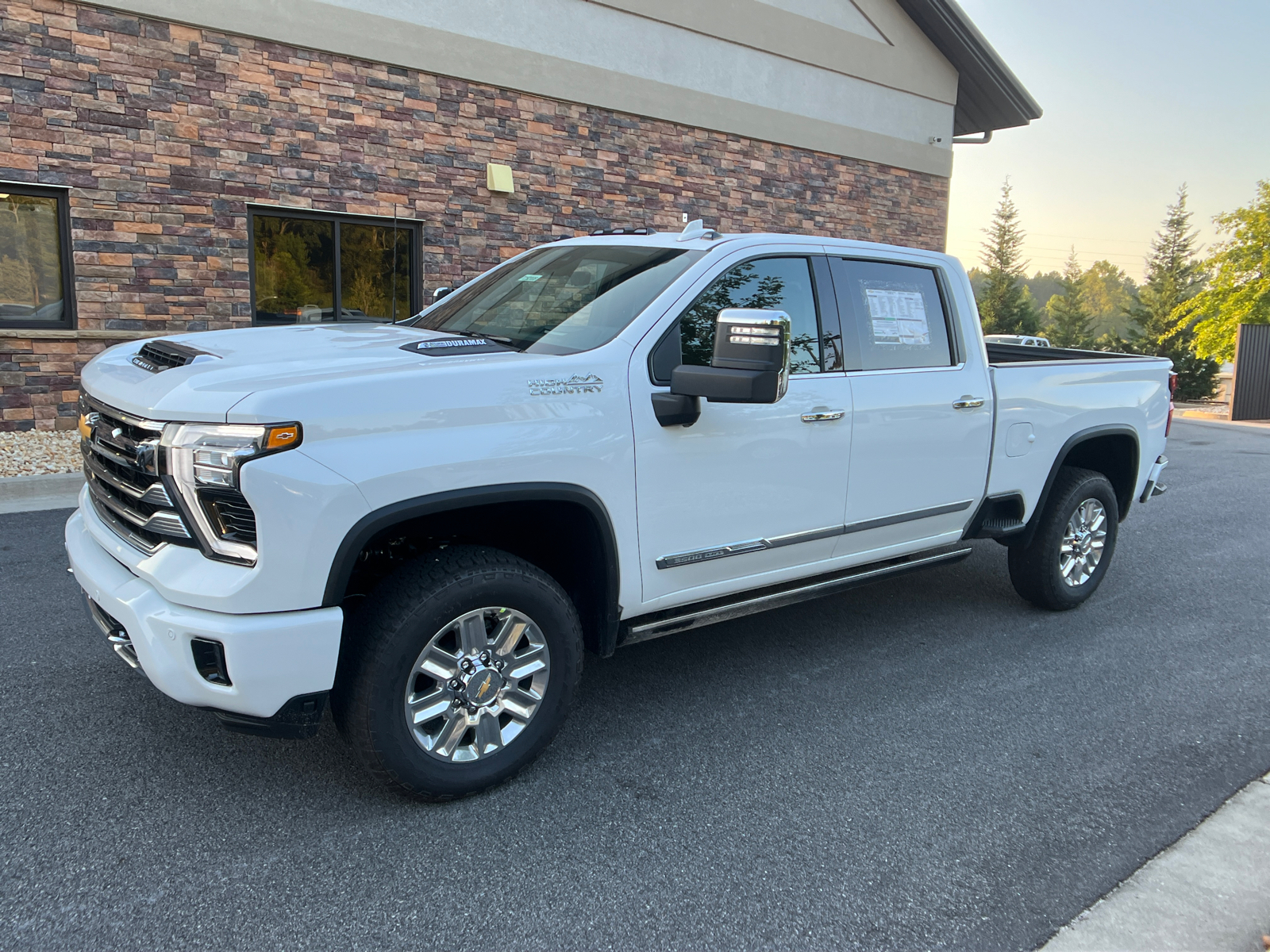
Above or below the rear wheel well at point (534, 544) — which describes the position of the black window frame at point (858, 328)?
above

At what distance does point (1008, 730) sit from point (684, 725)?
4.38ft

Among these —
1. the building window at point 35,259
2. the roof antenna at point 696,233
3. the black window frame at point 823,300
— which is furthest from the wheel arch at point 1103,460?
the building window at point 35,259

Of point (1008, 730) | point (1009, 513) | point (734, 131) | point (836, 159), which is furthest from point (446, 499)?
point (836, 159)

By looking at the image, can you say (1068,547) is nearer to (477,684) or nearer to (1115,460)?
(1115,460)

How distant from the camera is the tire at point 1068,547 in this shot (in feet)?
16.8

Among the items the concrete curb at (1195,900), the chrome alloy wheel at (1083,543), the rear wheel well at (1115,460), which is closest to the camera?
the concrete curb at (1195,900)

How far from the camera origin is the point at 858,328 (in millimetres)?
4156

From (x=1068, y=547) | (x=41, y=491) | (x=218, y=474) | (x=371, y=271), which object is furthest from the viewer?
(x=371, y=271)

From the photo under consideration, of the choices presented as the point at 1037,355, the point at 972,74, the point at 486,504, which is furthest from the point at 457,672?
the point at 972,74

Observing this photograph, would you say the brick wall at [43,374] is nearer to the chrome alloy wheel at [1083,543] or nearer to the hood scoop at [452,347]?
the hood scoop at [452,347]

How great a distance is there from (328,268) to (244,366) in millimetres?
8097

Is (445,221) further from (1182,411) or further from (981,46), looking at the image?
(1182,411)

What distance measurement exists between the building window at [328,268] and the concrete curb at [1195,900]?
8.67m

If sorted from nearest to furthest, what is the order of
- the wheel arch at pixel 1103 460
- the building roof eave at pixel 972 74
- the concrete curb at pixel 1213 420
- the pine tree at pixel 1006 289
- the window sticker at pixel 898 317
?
1. the window sticker at pixel 898 317
2. the wheel arch at pixel 1103 460
3. the building roof eave at pixel 972 74
4. the concrete curb at pixel 1213 420
5. the pine tree at pixel 1006 289
